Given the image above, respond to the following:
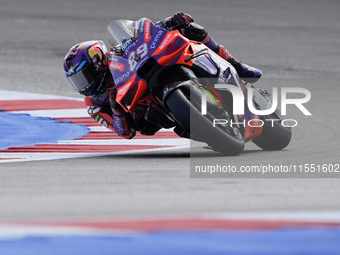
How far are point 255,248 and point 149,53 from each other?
11.4 ft

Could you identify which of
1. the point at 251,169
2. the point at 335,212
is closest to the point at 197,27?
the point at 251,169

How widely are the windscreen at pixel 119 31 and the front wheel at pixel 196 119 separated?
2.79 feet

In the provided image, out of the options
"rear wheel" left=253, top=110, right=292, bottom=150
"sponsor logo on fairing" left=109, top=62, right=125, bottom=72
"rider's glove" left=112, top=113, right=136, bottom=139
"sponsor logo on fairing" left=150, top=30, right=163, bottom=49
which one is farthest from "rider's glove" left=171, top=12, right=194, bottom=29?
"rear wheel" left=253, top=110, right=292, bottom=150

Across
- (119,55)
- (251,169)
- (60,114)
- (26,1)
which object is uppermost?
(119,55)

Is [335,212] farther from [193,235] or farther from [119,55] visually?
[119,55]

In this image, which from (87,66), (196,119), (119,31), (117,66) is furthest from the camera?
(119,31)

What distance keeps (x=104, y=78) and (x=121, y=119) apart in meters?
0.37

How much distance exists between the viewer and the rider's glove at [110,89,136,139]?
25.4ft

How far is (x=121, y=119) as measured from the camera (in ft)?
25.4

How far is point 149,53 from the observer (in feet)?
24.1

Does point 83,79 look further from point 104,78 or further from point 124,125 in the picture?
point 124,125

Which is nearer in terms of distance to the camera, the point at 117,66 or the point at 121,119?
the point at 117,66

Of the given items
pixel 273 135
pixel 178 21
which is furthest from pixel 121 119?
pixel 273 135

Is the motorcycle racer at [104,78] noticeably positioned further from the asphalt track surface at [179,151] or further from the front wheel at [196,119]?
the front wheel at [196,119]
